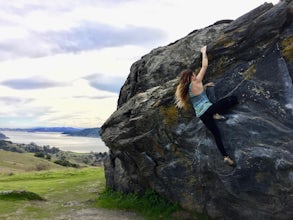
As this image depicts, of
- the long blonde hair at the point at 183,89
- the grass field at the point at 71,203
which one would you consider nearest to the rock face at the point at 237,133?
the long blonde hair at the point at 183,89

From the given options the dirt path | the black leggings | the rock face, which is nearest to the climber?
the black leggings

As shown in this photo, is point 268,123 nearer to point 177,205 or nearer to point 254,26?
point 254,26

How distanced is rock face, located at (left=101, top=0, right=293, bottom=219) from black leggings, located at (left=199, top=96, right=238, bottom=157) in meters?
0.35

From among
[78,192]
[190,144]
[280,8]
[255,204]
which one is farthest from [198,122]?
[78,192]

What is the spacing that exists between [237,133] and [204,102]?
6.21 ft

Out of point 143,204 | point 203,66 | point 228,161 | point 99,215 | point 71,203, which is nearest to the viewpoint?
point 203,66

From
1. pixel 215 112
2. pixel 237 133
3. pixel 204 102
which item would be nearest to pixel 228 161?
pixel 237 133

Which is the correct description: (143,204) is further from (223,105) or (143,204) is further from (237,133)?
(223,105)

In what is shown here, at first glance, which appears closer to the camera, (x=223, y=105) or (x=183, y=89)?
(x=223, y=105)

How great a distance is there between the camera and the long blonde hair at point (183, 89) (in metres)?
15.4

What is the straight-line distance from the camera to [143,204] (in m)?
22.1

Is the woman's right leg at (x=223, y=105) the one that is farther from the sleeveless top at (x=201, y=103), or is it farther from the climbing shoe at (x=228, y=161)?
the climbing shoe at (x=228, y=161)

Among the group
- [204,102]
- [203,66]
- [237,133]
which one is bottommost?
[237,133]

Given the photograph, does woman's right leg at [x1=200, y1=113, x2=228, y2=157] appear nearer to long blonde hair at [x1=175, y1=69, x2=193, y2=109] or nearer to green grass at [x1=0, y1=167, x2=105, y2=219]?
long blonde hair at [x1=175, y1=69, x2=193, y2=109]
